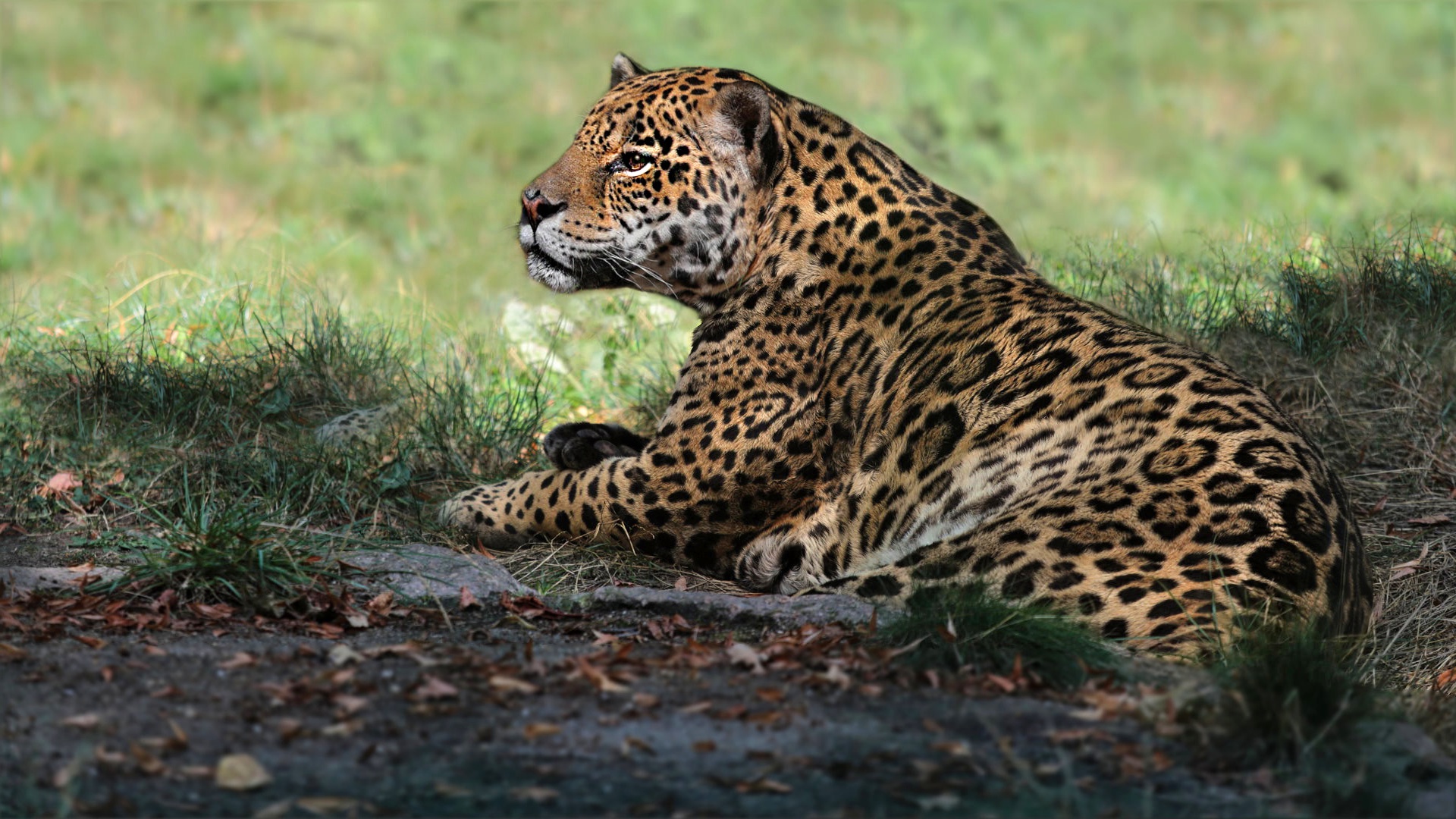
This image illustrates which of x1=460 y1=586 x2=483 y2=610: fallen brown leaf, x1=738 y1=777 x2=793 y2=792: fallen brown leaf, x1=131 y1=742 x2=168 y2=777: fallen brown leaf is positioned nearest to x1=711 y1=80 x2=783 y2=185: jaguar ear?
x1=460 y1=586 x2=483 y2=610: fallen brown leaf

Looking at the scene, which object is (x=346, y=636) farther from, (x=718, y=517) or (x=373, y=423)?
(x=373, y=423)

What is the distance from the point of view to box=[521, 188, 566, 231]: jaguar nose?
7535 mm

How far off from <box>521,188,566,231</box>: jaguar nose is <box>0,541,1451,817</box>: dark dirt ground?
2776mm

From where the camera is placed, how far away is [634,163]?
24.7ft

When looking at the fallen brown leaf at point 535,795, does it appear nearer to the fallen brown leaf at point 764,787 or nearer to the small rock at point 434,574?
the fallen brown leaf at point 764,787

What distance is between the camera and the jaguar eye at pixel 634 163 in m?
7.51

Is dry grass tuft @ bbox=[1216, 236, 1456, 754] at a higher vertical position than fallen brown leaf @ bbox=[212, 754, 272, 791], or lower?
higher

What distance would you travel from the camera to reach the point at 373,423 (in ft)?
28.1

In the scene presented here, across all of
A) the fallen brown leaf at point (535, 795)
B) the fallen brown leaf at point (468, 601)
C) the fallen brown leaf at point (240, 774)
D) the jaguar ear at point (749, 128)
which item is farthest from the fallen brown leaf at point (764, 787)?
the jaguar ear at point (749, 128)

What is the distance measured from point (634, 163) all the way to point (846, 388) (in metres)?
1.54

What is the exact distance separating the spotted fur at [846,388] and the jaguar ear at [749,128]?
0.04 feet

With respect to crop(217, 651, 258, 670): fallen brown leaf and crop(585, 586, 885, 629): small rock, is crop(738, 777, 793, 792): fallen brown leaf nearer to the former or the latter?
crop(585, 586, 885, 629): small rock

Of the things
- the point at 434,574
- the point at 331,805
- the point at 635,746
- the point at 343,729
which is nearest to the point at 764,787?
the point at 635,746

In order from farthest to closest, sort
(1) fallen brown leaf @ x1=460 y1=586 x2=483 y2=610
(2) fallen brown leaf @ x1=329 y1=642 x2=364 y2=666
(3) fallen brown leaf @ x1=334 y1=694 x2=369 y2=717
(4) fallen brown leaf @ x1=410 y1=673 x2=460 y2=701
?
(1) fallen brown leaf @ x1=460 y1=586 x2=483 y2=610 → (2) fallen brown leaf @ x1=329 y1=642 x2=364 y2=666 → (4) fallen brown leaf @ x1=410 y1=673 x2=460 y2=701 → (3) fallen brown leaf @ x1=334 y1=694 x2=369 y2=717
